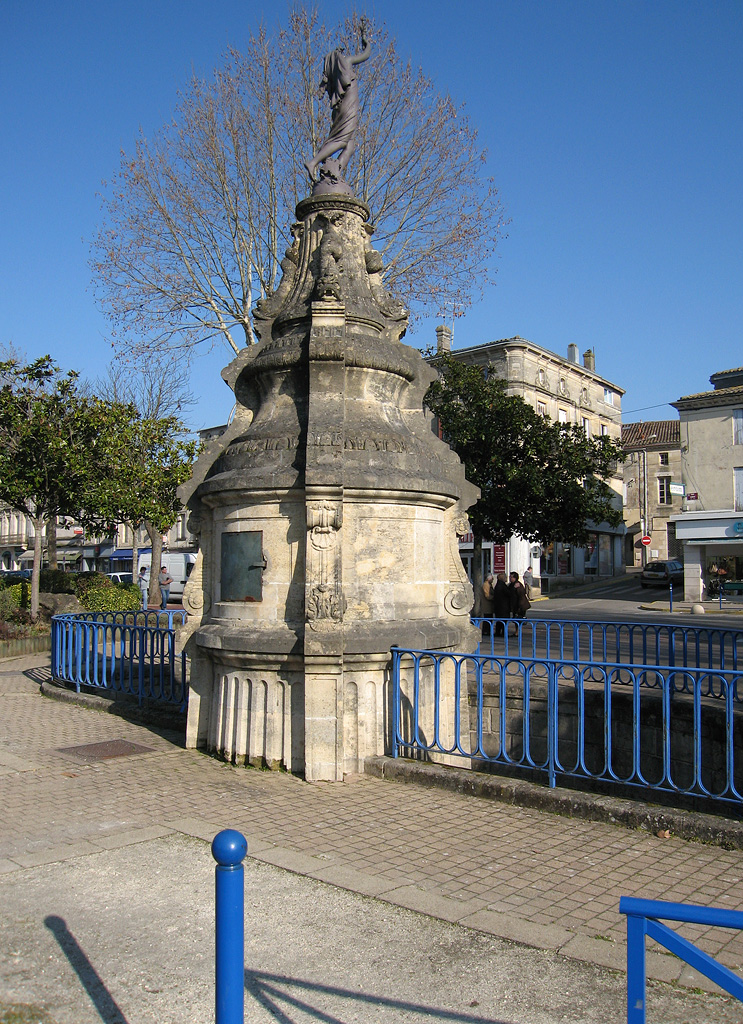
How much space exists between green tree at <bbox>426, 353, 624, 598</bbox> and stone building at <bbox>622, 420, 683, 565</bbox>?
103 feet

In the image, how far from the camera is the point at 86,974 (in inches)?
135

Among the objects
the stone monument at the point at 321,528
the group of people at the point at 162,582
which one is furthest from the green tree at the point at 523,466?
the stone monument at the point at 321,528

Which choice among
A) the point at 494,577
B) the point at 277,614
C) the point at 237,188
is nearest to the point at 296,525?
the point at 277,614

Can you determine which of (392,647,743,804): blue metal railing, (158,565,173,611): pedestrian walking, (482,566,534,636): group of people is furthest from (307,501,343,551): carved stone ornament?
(158,565,173,611): pedestrian walking

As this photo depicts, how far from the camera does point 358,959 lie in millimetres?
3535

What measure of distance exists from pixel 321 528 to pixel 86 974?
3875 mm

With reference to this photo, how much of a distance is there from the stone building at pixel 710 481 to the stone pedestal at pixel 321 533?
1114 inches

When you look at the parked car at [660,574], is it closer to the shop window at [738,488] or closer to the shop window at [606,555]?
the shop window at [606,555]

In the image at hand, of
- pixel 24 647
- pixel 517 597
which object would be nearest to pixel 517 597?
pixel 517 597

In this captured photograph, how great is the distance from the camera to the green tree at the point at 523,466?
20469 mm

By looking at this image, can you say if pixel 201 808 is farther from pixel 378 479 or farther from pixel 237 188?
pixel 237 188

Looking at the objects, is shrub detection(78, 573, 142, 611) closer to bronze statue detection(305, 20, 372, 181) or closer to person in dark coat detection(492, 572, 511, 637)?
person in dark coat detection(492, 572, 511, 637)

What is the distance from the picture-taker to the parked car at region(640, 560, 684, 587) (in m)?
39.7

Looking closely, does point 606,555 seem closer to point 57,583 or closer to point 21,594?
point 57,583
